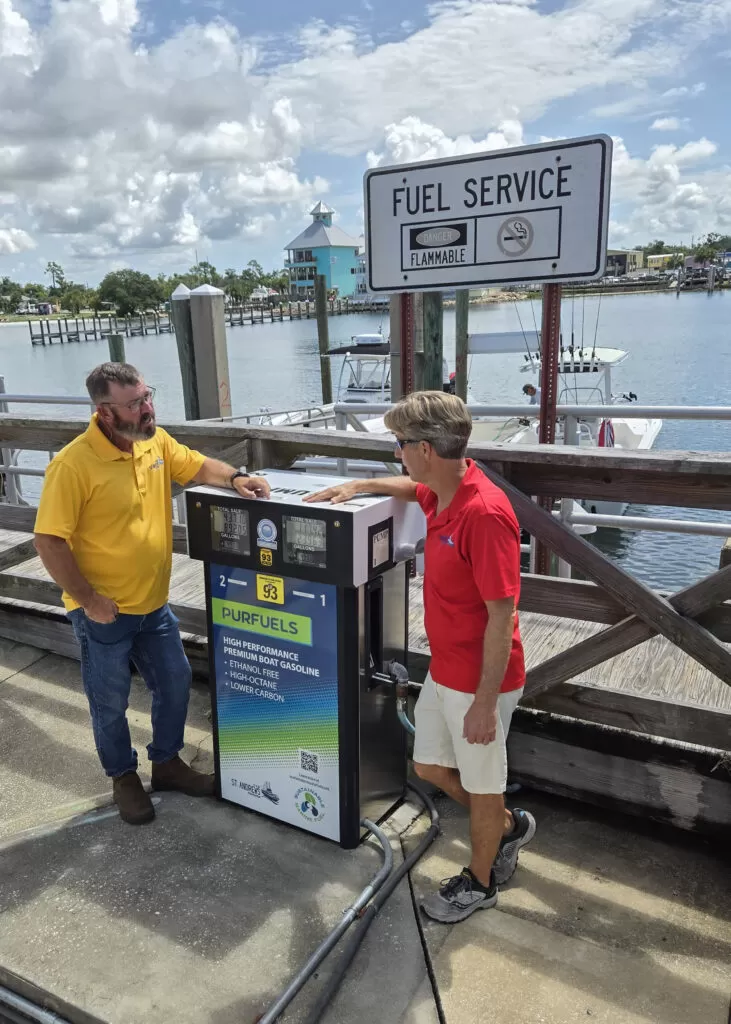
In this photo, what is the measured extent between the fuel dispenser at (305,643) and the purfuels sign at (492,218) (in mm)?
1095

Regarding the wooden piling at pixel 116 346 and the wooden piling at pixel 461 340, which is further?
the wooden piling at pixel 116 346

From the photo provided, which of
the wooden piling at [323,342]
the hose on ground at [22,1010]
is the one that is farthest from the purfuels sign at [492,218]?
the wooden piling at [323,342]

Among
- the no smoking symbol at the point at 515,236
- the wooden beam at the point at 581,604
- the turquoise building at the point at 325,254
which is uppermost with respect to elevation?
the turquoise building at the point at 325,254

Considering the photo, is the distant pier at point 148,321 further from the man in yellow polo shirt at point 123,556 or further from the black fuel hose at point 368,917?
the black fuel hose at point 368,917

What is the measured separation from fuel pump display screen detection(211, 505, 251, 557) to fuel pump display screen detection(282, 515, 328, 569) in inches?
7.2

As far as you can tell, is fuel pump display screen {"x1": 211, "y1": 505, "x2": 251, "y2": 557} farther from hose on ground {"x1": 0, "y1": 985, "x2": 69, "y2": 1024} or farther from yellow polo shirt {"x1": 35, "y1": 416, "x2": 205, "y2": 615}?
hose on ground {"x1": 0, "y1": 985, "x2": 69, "y2": 1024}

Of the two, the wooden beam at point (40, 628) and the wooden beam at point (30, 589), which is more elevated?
the wooden beam at point (30, 589)

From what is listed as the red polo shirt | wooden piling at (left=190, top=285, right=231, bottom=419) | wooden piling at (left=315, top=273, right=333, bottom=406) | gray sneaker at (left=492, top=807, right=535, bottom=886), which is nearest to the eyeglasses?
the red polo shirt

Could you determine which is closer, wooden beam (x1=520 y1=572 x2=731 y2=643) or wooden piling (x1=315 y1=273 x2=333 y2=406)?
wooden beam (x1=520 y1=572 x2=731 y2=643)

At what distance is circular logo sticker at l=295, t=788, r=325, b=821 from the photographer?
296 cm

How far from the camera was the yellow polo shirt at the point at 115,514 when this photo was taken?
2.79m

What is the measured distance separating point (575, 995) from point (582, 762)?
3.52ft

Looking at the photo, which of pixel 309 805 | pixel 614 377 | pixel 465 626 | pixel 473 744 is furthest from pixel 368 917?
pixel 614 377

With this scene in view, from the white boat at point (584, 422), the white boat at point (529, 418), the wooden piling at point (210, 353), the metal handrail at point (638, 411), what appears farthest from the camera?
the white boat at point (584, 422)
